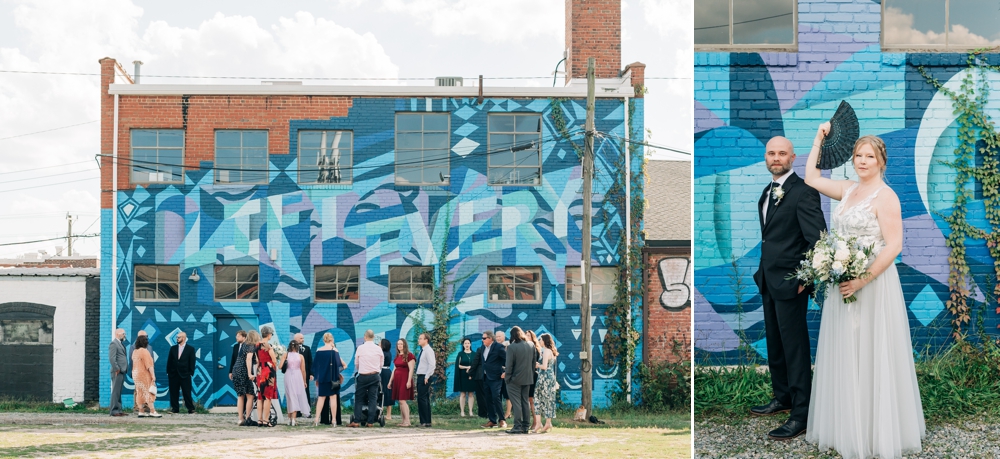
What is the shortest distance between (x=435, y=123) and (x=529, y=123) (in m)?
2.14

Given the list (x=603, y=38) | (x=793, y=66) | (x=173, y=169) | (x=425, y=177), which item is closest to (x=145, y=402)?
(x=173, y=169)

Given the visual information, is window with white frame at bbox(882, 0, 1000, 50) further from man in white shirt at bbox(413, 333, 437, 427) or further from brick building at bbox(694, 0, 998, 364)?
man in white shirt at bbox(413, 333, 437, 427)

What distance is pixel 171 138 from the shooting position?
69.6ft

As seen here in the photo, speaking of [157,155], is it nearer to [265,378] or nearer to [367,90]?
[367,90]

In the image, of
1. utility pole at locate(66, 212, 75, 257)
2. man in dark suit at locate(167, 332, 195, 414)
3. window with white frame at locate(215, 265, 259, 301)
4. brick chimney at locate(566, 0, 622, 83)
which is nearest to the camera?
man in dark suit at locate(167, 332, 195, 414)

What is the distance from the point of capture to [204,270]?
68.4ft

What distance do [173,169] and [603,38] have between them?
1024cm

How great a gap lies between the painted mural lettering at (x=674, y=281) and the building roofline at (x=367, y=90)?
390 cm

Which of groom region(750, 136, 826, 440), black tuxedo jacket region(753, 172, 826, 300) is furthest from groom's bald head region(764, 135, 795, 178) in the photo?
black tuxedo jacket region(753, 172, 826, 300)

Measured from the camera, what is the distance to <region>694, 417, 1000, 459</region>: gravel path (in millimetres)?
7387

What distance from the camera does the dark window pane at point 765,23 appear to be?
9586 millimetres

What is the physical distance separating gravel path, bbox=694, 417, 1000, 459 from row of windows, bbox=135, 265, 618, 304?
1265 cm

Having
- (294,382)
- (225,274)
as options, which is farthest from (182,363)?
(294,382)

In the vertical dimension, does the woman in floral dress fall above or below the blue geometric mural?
below
